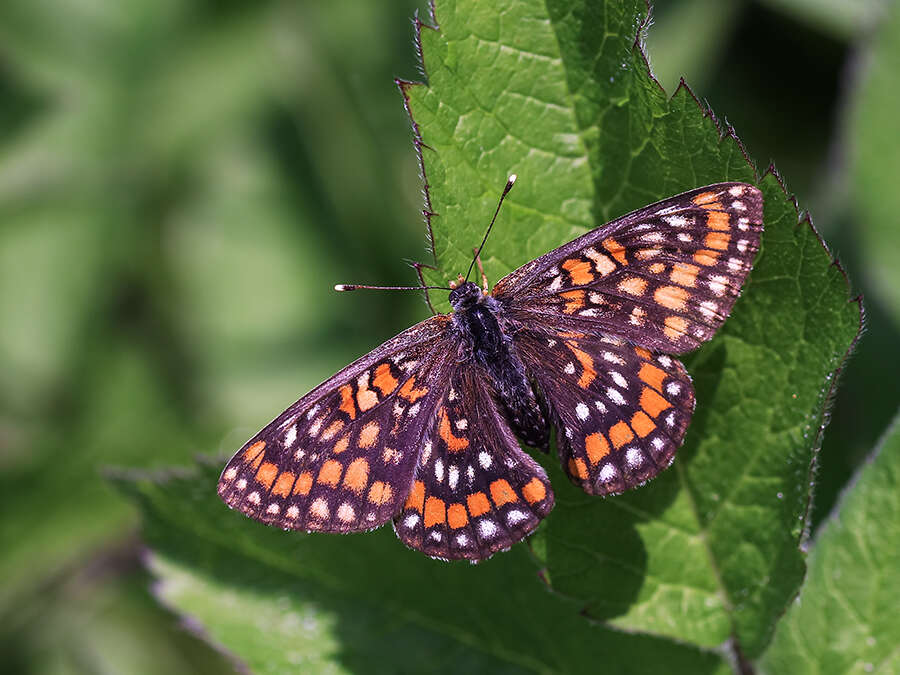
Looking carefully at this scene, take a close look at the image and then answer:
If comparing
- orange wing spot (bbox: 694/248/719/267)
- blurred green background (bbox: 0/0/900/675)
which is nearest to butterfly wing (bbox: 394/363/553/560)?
orange wing spot (bbox: 694/248/719/267)

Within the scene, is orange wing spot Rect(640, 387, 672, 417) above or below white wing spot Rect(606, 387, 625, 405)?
above

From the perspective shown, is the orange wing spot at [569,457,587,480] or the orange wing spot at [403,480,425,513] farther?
the orange wing spot at [403,480,425,513]

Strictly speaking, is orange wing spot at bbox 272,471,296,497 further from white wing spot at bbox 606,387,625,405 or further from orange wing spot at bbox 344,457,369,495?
white wing spot at bbox 606,387,625,405

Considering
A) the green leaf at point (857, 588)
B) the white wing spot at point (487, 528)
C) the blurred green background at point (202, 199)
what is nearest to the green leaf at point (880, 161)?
the blurred green background at point (202, 199)

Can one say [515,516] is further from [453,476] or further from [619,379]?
[619,379]

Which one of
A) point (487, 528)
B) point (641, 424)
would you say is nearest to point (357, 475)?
point (487, 528)

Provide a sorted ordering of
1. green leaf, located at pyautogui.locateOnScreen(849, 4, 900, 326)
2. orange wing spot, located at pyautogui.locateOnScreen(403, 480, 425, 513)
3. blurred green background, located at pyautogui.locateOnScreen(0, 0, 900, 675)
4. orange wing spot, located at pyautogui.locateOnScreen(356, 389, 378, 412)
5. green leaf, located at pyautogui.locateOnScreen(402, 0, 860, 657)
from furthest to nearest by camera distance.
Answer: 1. blurred green background, located at pyautogui.locateOnScreen(0, 0, 900, 675)
2. green leaf, located at pyautogui.locateOnScreen(849, 4, 900, 326)
3. orange wing spot, located at pyautogui.locateOnScreen(356, 389, 378, 412)
4. orange wing spot, located at pyautogui.locateOnScreen(403, 480, 425, 513)
5. green leaf, located at pyautogui.locateOnScreen(402, 0, 860, 657)

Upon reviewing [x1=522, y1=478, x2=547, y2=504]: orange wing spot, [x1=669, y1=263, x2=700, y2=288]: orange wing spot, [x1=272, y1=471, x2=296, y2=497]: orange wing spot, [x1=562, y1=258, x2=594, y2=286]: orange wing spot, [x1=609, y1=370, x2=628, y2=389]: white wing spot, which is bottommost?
[x1=272, y1=471, x2=296, y2=497]: orange wing spot
